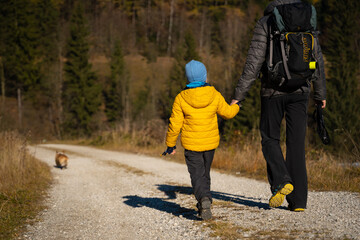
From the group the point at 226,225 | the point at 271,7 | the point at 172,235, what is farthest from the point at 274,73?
the point at 172,235

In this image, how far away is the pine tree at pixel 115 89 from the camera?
38500 mm

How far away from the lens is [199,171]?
3.64m

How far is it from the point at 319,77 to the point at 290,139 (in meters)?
0.71

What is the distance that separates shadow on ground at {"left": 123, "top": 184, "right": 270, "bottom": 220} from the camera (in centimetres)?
406

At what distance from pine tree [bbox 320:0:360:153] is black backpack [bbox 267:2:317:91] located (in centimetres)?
1579

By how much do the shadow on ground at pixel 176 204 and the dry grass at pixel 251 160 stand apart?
1435mm

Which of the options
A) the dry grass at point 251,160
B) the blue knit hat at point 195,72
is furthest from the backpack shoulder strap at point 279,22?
the dry grass at point 251,160

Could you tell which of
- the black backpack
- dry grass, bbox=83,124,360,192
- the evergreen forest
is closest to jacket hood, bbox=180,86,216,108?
the black backpack

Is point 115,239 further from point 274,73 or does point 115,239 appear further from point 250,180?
point 250,180

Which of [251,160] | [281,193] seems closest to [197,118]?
[281,193]

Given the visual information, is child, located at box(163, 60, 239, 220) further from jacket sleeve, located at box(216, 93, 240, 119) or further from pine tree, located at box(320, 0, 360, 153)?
pine tree, located at box(320, 0, 360, 153)

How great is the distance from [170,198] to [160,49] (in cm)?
5106

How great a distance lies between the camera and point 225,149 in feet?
31.9

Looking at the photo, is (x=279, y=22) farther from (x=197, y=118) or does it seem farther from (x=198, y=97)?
(x=197, y=118)
